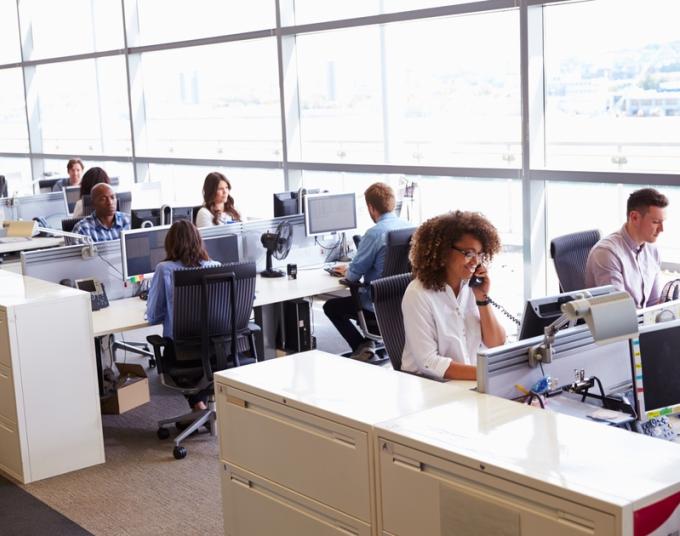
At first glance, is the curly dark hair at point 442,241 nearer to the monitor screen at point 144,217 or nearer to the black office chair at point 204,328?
the black office chair at point 204,328

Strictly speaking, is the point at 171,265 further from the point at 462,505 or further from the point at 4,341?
the point at 462,505

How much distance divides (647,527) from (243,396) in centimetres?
130

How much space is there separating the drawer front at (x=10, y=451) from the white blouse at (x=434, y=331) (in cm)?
208

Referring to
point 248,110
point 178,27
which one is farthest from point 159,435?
point 178,27

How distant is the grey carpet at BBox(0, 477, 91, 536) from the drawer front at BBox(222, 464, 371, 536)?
129 cm

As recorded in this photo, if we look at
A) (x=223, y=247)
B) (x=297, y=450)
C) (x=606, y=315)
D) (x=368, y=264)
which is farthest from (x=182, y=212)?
(x=606, y=315)

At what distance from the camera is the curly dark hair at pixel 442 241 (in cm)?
347

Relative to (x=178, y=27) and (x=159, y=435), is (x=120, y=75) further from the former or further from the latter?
(x=159, y=435)

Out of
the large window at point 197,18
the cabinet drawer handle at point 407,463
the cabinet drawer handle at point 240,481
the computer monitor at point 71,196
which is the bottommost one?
the cabinet drawer handle at point 240,481

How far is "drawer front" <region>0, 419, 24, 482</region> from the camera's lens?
14.6ft

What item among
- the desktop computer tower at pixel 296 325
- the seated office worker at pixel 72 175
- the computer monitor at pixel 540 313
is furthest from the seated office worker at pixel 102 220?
the computer monitor at pixel 540 313

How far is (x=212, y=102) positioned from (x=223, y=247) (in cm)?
475

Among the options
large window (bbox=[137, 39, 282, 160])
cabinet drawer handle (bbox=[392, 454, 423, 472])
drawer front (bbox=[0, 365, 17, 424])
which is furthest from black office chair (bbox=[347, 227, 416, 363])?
large window (bbox=[137, 39, 282, 160])

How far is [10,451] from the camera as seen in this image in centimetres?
452
